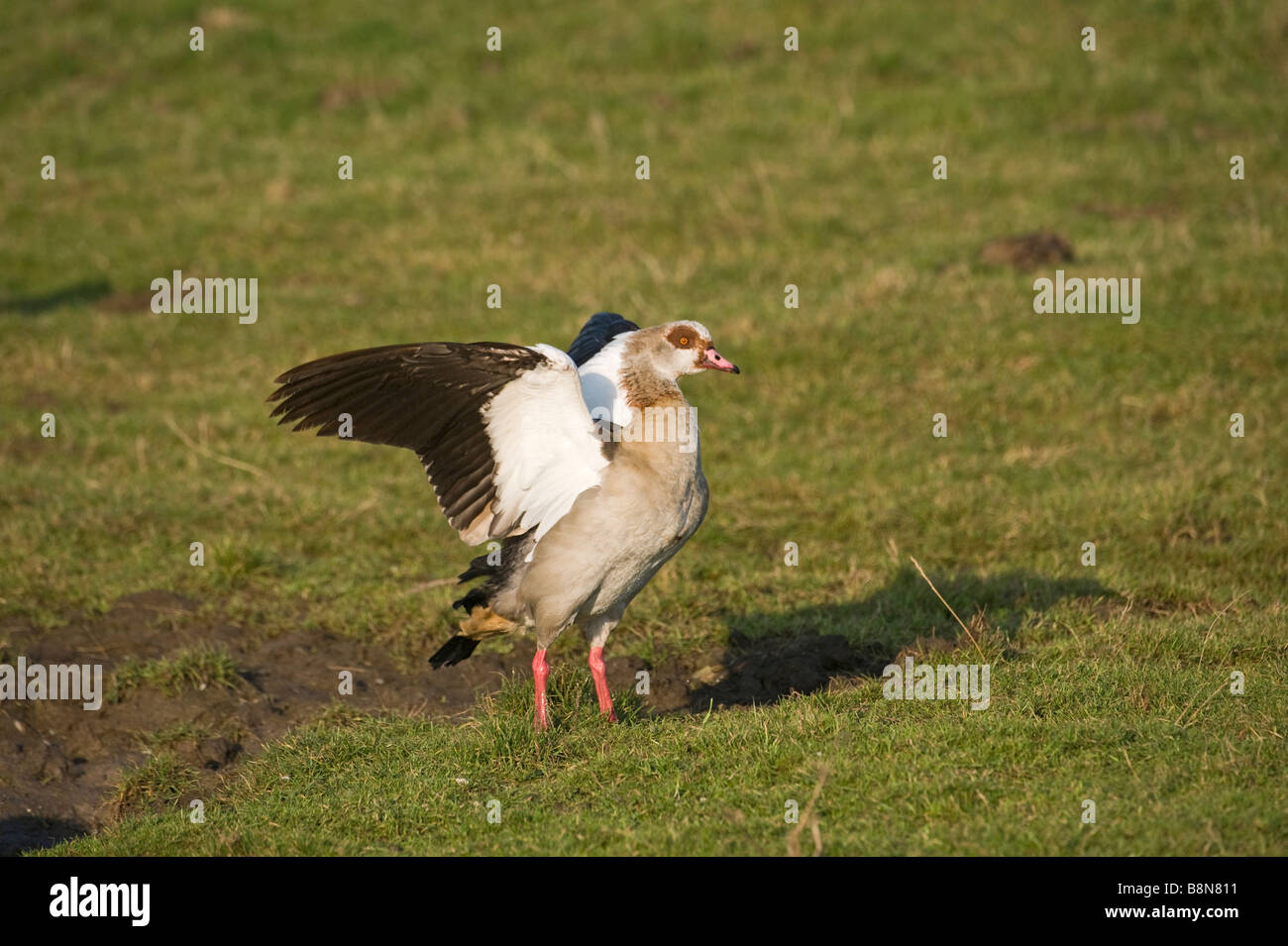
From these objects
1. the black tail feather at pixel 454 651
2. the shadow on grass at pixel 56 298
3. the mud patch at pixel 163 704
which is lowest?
the mud patch at pixel 163 704

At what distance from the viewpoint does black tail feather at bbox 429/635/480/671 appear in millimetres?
6891

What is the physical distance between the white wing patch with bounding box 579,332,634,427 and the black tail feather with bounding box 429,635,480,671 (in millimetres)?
1337

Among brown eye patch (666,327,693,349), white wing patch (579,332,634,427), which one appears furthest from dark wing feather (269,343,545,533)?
brown eye patch (666,327,693,349)

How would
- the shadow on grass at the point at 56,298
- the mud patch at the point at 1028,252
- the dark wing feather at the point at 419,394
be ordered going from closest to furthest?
the dark wing feather at the point at 419,394, the mud patch at the point at 1028,252, the shadow on grass at the point at 56,298

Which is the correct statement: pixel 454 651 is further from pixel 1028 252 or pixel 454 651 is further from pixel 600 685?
pixel 1028 252

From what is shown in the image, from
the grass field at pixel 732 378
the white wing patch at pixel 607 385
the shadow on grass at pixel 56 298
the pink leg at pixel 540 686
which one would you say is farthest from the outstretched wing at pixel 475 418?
the shadow on grass at pixel 56 298

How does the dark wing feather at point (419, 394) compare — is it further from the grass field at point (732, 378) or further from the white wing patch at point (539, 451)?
the grass field at point (732, 378)

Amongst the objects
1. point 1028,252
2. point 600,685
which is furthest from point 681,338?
point 1028,252

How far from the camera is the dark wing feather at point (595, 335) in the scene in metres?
7.04

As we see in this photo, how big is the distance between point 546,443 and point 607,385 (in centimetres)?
51

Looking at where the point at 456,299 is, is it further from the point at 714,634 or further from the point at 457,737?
the point at 457,737

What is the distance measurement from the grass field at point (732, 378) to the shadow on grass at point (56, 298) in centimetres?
6

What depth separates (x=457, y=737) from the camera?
6.25m

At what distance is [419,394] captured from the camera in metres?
6.10
